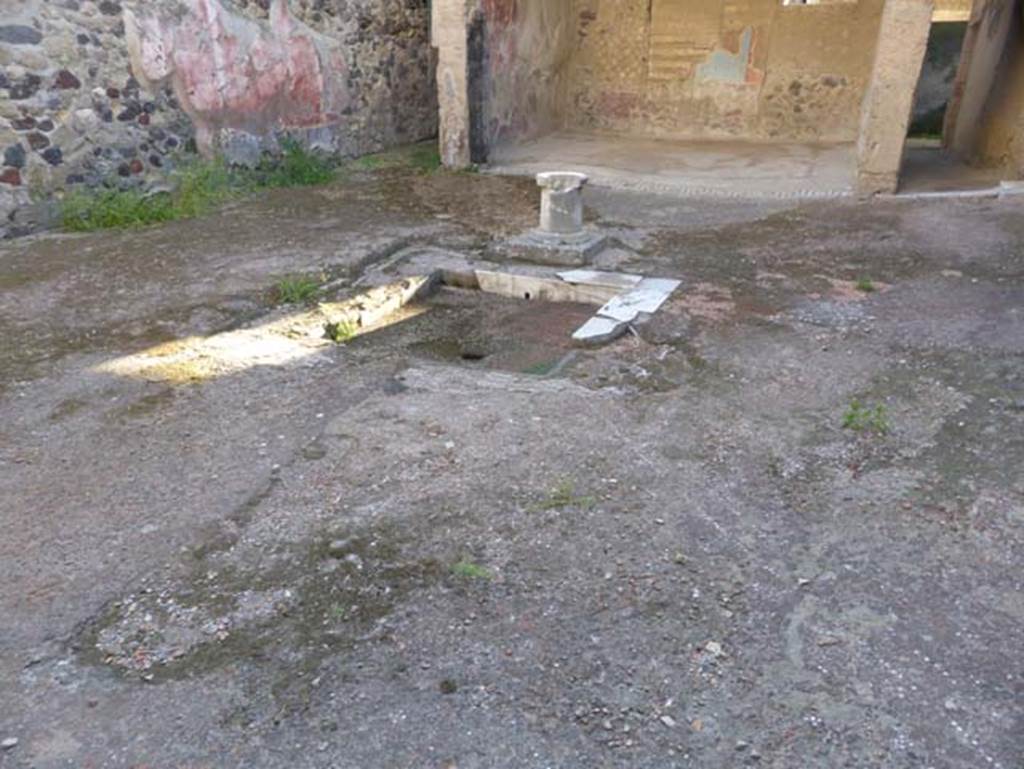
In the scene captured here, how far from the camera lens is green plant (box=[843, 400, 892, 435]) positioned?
3742 millimetres

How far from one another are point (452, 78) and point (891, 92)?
185 inches

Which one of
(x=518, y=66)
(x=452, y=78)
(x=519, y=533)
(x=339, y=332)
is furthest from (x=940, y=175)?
(x=519, y=533)

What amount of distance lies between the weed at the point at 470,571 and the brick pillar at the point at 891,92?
677 centimetres

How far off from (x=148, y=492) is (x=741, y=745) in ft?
8.26

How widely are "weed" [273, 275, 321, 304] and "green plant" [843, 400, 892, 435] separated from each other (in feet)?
11.6

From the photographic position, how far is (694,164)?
32.8ft

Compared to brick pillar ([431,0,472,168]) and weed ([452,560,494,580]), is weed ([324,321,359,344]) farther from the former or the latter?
brick pillar ([431,0,472,168])

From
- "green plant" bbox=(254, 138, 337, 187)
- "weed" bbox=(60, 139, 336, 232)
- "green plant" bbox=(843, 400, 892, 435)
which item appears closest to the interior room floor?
"green plant" bbox=(843, 400, 892, 435)

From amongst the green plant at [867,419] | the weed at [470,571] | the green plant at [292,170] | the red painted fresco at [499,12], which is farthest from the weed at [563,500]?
the red painted fresco at [499,12]

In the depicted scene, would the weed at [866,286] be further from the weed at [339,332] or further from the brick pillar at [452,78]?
the brick pillar at [452,78]

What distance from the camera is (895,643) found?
2.46 meters

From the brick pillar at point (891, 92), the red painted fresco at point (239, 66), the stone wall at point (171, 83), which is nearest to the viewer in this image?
the stone wall at point (171, 83)

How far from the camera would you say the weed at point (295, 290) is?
539cm

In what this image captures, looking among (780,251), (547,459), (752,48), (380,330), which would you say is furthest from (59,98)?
(752,48)
